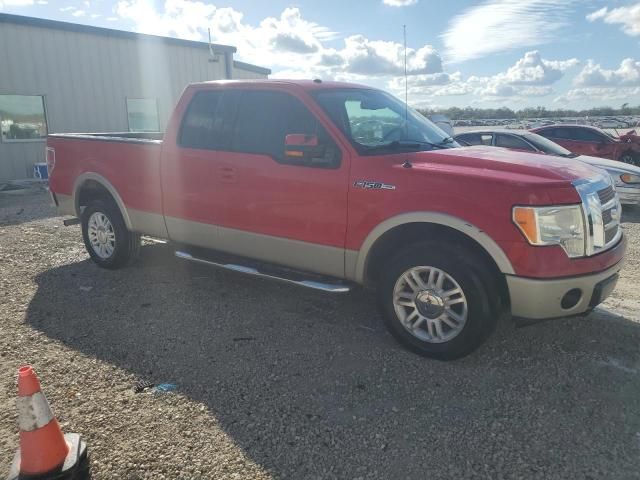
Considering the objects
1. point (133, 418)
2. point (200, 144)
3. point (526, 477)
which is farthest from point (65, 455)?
point (200, 144)

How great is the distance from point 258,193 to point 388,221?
1.25m

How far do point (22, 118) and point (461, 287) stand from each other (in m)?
13.9

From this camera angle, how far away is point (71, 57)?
14.2m

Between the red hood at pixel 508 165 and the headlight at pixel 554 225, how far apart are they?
7.8 inches

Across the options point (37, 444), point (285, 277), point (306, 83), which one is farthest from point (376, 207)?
point (37, 444)

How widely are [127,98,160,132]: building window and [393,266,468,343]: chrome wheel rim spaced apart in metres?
14.1

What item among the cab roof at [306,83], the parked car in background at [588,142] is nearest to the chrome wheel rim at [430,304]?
the cab roof at [306,83]

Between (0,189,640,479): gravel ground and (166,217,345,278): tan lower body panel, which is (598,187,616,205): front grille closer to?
(0,189,640,479): gravel ground

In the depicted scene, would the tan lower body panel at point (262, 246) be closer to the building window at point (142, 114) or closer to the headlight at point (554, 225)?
the headlight at point (554, 225)

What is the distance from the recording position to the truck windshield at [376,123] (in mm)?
4184

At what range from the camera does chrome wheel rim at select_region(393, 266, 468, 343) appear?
11.9 ft

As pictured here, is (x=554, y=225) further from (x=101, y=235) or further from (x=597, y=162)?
(x=597, y=162)

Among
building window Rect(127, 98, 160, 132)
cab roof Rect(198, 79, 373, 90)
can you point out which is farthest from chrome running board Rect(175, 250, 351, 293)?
building window Rect(127, 98, 160, 132)

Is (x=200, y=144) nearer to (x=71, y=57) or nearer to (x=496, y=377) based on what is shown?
(x=496, y=377)
